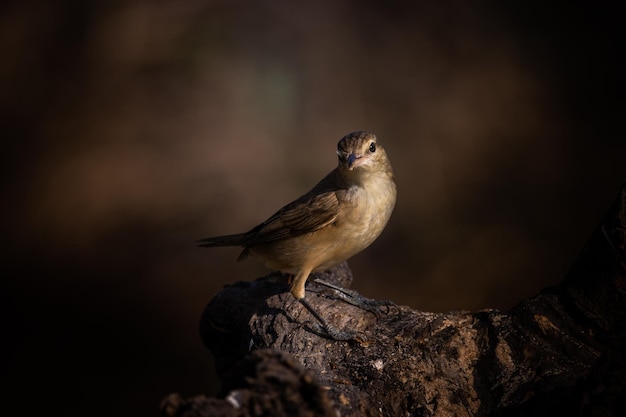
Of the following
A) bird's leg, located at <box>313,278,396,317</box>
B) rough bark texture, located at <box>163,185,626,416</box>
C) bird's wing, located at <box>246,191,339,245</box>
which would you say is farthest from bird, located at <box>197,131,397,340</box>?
rough bark texture, located at <box>163,185,626,416</box>

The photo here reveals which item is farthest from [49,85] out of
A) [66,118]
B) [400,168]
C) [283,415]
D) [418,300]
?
[283,415]

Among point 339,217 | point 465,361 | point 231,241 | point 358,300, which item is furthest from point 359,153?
point 465,361

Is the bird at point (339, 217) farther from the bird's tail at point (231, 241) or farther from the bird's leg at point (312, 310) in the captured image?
the bird's tail at point (231, 241)

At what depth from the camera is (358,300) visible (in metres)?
3.34

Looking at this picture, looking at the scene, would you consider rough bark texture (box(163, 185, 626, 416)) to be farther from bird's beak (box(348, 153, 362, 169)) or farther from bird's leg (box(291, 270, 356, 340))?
bird's beak (box(348, 153, 362, 169))

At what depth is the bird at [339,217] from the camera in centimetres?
327

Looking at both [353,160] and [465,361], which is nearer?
[465,361]

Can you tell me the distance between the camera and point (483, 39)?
495 centimetres

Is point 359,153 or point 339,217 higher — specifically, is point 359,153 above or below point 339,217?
above

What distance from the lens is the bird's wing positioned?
10.8ft

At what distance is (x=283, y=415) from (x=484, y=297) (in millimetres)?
3174

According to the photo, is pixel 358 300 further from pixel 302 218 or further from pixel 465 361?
pixel 465 361

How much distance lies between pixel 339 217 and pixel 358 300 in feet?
1.37

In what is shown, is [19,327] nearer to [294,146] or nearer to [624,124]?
[294,146]
